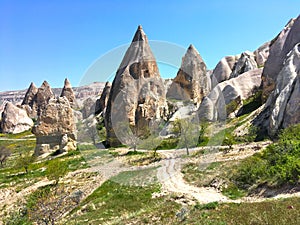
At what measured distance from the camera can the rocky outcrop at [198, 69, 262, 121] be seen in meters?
34.6

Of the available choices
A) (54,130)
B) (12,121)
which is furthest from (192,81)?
(12,121)

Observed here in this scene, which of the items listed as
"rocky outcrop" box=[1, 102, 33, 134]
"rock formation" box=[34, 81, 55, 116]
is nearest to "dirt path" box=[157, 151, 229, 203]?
"rocky outcrop" box=[1, 102, 33, 134]

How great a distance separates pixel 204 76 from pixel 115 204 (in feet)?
139

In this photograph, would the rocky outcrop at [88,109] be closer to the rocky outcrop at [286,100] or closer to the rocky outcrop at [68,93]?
the rocky outcrop at [68,93]

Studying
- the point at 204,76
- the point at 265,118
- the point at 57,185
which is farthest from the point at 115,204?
the point at 204,76

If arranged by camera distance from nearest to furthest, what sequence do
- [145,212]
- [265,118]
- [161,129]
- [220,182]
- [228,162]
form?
[145,212] → [220,182] → [228,162] → [265,118] → [161,129]

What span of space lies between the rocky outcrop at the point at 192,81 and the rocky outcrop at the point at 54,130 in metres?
19.7

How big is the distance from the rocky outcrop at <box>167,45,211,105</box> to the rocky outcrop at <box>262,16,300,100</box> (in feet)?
50.6

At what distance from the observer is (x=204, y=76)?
52500 mm

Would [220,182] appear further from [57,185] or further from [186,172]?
[57,185]

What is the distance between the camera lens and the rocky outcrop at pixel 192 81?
4900 cm

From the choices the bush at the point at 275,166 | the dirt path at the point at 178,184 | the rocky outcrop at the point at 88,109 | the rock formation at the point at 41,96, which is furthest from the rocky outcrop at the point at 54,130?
the rock formation at the point at 41,96

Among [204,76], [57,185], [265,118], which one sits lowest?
[57,185]

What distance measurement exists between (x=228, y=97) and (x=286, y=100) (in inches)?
629
